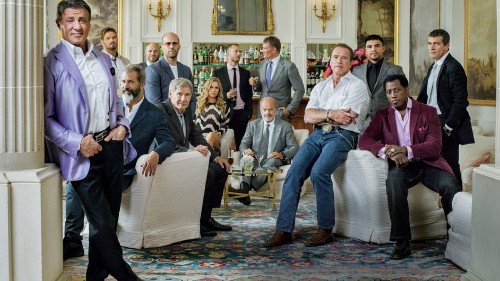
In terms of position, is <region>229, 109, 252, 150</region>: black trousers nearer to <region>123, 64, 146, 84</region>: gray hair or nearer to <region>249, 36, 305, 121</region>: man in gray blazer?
<region>249, 36, 305, 121</region>: man in gray blazer

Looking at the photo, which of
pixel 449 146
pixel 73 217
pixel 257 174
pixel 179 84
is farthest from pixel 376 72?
pixel 73 217

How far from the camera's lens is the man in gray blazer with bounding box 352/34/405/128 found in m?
7.36

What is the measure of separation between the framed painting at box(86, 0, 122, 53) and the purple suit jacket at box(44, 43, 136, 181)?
8599mm

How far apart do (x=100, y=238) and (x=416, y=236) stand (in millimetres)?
2940

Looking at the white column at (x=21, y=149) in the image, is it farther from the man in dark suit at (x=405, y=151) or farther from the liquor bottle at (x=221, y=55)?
the liquor bottle at (x=221, y=55)

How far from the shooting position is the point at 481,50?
9.87m

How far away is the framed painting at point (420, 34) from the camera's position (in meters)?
12.1

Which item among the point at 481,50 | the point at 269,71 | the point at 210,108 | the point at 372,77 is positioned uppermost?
the point at 481,50

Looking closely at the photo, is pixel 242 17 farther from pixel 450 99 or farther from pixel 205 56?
pixel 450 99

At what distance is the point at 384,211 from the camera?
Answer: 20.5 feet

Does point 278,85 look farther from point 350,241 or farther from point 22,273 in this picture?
point 22,273

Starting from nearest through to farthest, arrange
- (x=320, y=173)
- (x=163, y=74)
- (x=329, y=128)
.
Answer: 1. (x=320, y=173)
2. (x=329, y=128)
3. (x=163, y=74)

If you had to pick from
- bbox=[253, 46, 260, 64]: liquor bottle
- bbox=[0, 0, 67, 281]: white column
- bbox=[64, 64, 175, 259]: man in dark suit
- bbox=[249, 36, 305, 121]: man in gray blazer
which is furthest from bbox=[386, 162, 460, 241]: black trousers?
bbox=[253, 46, 260, 64]: liquor bottle

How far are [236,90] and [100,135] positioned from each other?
5252mm
